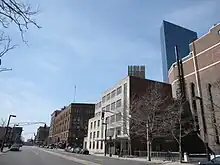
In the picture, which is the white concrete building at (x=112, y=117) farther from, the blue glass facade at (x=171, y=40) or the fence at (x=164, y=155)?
the blue glass facade at (x=171, y=40)

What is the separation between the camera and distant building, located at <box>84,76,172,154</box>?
5983 centimetres

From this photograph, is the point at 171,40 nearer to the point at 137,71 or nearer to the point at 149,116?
the point at 137,71

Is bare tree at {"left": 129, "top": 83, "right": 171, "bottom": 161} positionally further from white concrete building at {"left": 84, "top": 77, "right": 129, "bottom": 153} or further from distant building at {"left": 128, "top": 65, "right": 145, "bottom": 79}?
distant building at {"left": 128, "top": 65, "right": 145, "bottom": 79}

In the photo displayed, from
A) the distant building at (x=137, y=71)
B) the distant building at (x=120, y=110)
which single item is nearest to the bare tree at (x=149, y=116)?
the distant building at (x=120, y=110)

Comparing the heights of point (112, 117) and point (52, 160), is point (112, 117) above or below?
above

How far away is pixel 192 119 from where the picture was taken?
195 feet

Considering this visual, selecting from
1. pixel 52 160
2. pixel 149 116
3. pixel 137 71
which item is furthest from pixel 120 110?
pixel 137 71

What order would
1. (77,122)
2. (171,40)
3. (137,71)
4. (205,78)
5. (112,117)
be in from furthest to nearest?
(171,40), (77,122), (137,71), (112,117), (205,78)

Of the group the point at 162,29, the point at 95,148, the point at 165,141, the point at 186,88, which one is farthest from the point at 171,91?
the point at 162,29

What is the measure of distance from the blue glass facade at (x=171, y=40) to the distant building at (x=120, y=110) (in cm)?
8904

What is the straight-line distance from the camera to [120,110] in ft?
222

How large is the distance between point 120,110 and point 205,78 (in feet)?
75.3

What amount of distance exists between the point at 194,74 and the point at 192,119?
12.4 metres

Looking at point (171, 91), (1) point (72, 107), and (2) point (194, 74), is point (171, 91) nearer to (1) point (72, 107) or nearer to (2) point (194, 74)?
(2) point (194, 74)
